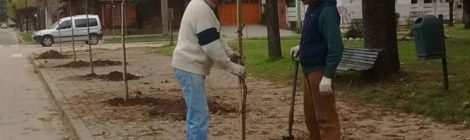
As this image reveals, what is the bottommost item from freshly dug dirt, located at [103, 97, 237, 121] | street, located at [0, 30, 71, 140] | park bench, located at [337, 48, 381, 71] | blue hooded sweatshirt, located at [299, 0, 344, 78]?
street, located at [0, 30, 71, 140]

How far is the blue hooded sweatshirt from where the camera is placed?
5.97 metres

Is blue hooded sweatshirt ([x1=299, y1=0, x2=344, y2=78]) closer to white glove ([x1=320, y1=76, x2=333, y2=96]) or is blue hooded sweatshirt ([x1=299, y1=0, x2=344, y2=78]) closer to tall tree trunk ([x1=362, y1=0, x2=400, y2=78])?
white glove ([x1=320, y1=76, x2=333, y2=96])

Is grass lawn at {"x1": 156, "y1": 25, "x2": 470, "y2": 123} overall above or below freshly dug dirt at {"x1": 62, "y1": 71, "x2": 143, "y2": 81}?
above

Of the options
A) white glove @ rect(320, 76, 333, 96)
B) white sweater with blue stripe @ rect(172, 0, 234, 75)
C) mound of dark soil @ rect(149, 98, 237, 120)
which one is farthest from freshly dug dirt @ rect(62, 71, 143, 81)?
white glove @ rect(320, 76, 333, 96)

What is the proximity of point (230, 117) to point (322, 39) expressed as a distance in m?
A: 4.03

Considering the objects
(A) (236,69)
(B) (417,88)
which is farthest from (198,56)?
(B) (417,88)

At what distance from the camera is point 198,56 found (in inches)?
245

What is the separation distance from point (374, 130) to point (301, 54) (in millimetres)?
2547

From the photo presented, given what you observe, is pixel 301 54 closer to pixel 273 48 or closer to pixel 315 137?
pixel 315 137

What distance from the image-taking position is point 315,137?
267 inches

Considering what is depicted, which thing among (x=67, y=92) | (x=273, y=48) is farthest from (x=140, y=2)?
(x=67, y=92)

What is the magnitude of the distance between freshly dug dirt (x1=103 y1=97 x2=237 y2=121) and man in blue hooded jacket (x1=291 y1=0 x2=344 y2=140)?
3.84m

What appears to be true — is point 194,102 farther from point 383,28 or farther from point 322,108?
point 383,28

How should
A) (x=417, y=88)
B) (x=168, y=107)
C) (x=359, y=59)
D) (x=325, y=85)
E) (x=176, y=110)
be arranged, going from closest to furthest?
(x=325, y=85)
(x=176, y=110)
(x=168, y=107)
(x=417, y=88)
(x=359, y=59)
